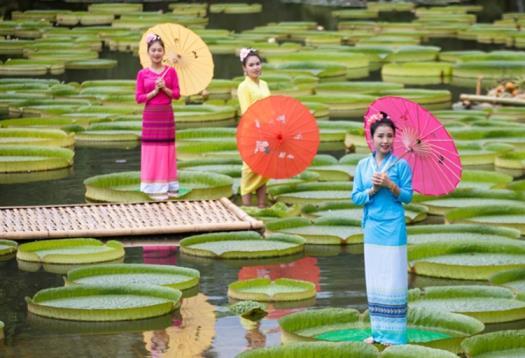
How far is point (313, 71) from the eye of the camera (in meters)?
21.8

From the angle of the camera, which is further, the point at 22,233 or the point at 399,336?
the point at 22,233

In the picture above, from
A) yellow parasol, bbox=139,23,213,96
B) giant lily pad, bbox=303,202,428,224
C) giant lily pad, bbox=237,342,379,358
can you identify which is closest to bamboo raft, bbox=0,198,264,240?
giant lily pad, bbox=303,202,428,224

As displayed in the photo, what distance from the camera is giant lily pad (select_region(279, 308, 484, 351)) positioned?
7.43 meters

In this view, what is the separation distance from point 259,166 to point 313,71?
35.6 ft

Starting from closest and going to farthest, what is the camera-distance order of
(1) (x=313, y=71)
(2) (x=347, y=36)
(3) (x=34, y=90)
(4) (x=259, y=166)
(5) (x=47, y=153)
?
(4) (x=259, y=166), (5) (x=47, y=153), (3) (x=34, y=90), (1) (x=313, y=71), (2) (x=347, y=36)

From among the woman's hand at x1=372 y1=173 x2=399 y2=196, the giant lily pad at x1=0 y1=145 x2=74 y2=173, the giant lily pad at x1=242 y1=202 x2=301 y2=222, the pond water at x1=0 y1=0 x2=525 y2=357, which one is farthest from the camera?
the giant lily pad at x1=0 y1=145 x2=74 y2=173

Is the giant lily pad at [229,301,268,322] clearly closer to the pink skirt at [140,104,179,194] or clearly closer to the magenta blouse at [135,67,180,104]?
the pink skirt at [140,104,179,194]

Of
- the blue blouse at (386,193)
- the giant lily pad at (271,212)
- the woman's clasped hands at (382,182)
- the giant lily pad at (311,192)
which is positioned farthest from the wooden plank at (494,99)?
the woman's clasped hands at (382,182)

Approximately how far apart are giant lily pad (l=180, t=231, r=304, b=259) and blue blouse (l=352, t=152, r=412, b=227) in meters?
2.62

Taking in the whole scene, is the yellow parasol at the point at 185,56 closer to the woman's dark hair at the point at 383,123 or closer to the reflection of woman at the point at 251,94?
the reflection of woman at the point at 251,94

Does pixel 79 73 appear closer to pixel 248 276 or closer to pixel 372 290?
pixel 248 276

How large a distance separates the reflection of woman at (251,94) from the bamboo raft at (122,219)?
0.27m

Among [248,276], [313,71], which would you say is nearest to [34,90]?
[313,71]

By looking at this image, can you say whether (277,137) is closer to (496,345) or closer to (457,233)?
Result: (457,233)
